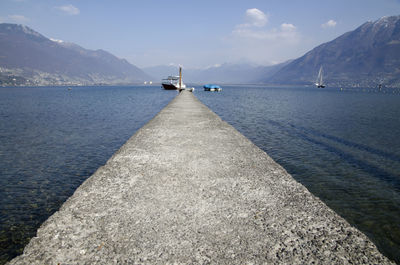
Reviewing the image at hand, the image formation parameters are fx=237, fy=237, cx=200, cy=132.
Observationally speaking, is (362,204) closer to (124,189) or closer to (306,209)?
(306,209)

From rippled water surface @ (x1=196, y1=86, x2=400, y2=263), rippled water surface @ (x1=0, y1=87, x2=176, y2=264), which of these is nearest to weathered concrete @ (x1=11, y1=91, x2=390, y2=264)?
rippled water surface @ (x1=0, y1=87, x2=176, y2=264)

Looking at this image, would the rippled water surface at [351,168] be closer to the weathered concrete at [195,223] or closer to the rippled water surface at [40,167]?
the weathered concrete at [195,223]

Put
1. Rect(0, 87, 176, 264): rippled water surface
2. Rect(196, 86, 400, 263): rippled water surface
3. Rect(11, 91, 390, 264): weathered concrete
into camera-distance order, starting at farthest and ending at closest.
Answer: Rect(196, 86, 400, 263): rippled water surface < Rect(0, 87, 176, 264): rippled water surface < Rect(11, 91, 390, 264): weathered concrete

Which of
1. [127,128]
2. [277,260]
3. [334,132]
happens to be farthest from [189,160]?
[334,132]

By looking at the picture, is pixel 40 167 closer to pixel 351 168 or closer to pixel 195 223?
pixel 195 223

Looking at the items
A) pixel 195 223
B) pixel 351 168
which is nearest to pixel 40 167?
pixel 195 223

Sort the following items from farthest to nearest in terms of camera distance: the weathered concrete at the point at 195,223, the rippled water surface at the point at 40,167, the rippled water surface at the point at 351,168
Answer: the rippled water surface at the point at 351,168
the rippled water surface at the point at 40,167
the weathered concrete at the point at 195,223

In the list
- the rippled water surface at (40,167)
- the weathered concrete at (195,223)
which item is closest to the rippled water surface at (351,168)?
the weathered concrete at (195,223)

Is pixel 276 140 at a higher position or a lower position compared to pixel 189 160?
lower

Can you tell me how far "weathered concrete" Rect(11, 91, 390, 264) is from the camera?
3090mm

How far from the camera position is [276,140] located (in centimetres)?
1628

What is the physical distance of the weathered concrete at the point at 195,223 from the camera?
→ 309 cm

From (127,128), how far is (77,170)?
10.9m

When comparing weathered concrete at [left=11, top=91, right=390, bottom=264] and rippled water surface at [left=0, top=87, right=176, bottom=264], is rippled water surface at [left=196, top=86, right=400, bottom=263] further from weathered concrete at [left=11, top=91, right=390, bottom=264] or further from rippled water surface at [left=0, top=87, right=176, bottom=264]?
rippled water surface at [left=0, top=87, right=176, bottom=264]
